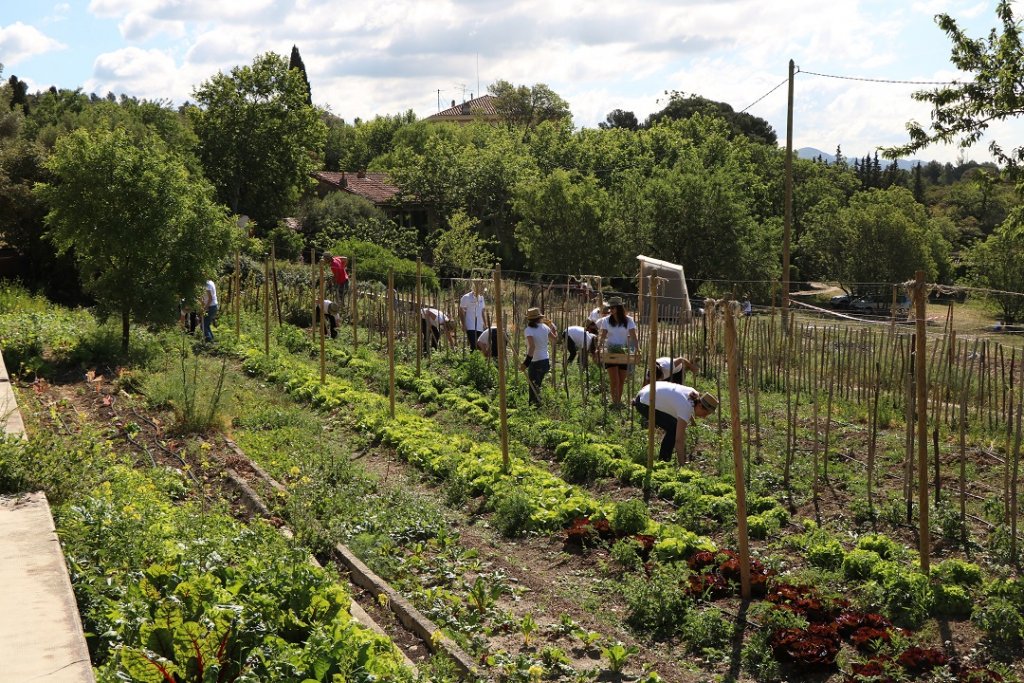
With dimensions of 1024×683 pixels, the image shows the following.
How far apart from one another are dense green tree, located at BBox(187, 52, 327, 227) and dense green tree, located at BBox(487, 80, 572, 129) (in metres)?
31.9

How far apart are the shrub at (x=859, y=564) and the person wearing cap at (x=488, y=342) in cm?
742

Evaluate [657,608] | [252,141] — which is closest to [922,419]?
[657,608]

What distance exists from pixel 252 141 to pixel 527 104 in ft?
115

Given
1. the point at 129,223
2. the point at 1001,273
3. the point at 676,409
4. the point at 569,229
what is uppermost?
the point at 569,229

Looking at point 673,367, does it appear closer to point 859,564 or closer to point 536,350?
point 536,350

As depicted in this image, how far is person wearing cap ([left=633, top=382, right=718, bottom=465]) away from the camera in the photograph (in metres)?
9.85

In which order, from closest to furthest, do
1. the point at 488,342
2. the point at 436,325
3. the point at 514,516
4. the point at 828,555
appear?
the point at 828,555 < the point at 514,516 < the point at 488,342 < the point at 436,325

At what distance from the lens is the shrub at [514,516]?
859cm

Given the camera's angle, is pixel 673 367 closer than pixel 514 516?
No

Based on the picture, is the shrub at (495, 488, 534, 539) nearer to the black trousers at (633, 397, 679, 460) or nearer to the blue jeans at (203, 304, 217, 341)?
the black trousers at (633, 397, 679, 460)

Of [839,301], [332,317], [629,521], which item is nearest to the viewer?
[629,521]

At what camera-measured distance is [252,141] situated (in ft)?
147

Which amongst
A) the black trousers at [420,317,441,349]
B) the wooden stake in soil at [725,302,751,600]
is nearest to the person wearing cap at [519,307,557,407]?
the black trousers at [420,317,441,349]

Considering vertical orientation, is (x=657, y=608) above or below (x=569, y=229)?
below
